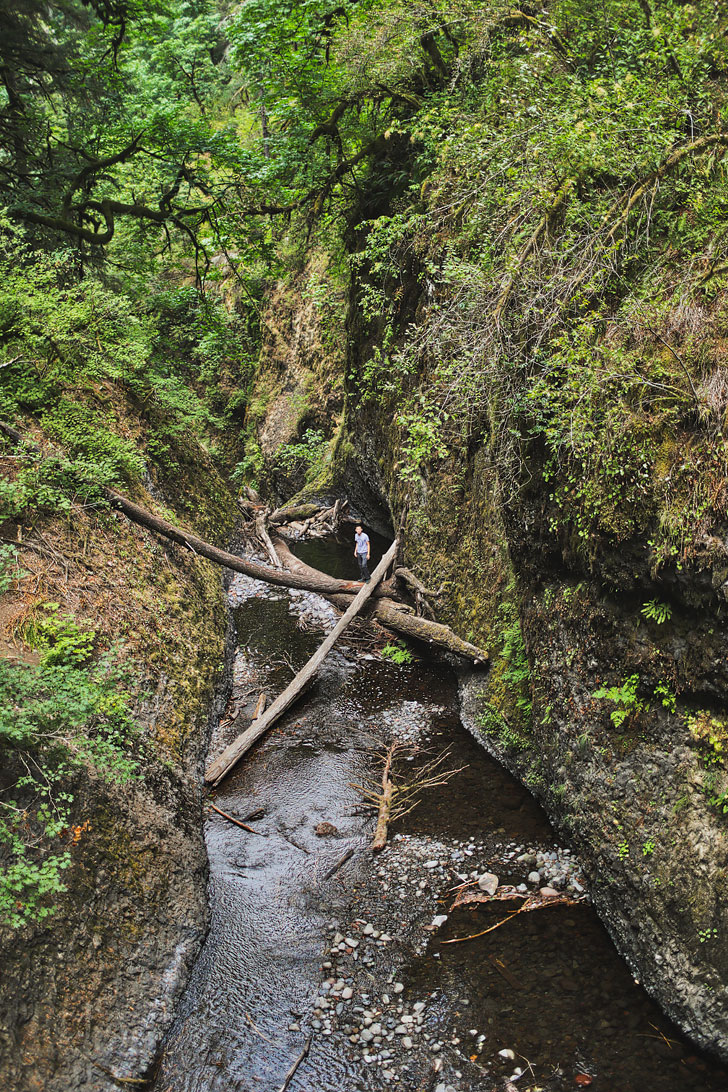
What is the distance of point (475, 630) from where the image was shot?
35.4 ft

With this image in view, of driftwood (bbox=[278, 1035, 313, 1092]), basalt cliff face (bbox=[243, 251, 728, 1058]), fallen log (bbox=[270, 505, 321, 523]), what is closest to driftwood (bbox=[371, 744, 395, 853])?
basalt cliff face (bbox=[243, 251, 728, 1058])

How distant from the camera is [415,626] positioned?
12.0 m

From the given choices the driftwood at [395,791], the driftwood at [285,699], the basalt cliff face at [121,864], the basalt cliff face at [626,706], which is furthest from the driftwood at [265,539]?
the basalt cliff face at [626,706]

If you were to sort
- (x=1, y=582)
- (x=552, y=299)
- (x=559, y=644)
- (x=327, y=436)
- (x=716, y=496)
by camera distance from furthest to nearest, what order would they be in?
(x=327, y=436) < (x=559, y=644) < (x=552, y=299) < (x=1, y=582) < (x=716, y=496)

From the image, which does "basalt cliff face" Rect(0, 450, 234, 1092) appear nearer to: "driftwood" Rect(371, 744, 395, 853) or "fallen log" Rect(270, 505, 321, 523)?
"driftwood" Rect(371, 744, 395, 853)

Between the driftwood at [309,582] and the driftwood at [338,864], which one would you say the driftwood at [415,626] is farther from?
the driftwood at [338,864]

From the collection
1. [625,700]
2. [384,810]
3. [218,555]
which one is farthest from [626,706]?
[218,555]

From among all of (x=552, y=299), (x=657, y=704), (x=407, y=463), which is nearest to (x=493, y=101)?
(x=552, y=299)

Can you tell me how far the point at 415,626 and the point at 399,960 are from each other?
6217 mm

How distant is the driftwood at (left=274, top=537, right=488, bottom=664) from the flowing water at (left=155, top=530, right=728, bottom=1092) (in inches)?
57.4

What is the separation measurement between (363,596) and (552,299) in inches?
291

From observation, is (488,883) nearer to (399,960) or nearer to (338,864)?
(399,960)

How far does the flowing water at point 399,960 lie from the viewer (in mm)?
5398

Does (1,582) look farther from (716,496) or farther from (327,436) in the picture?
(327,436)
